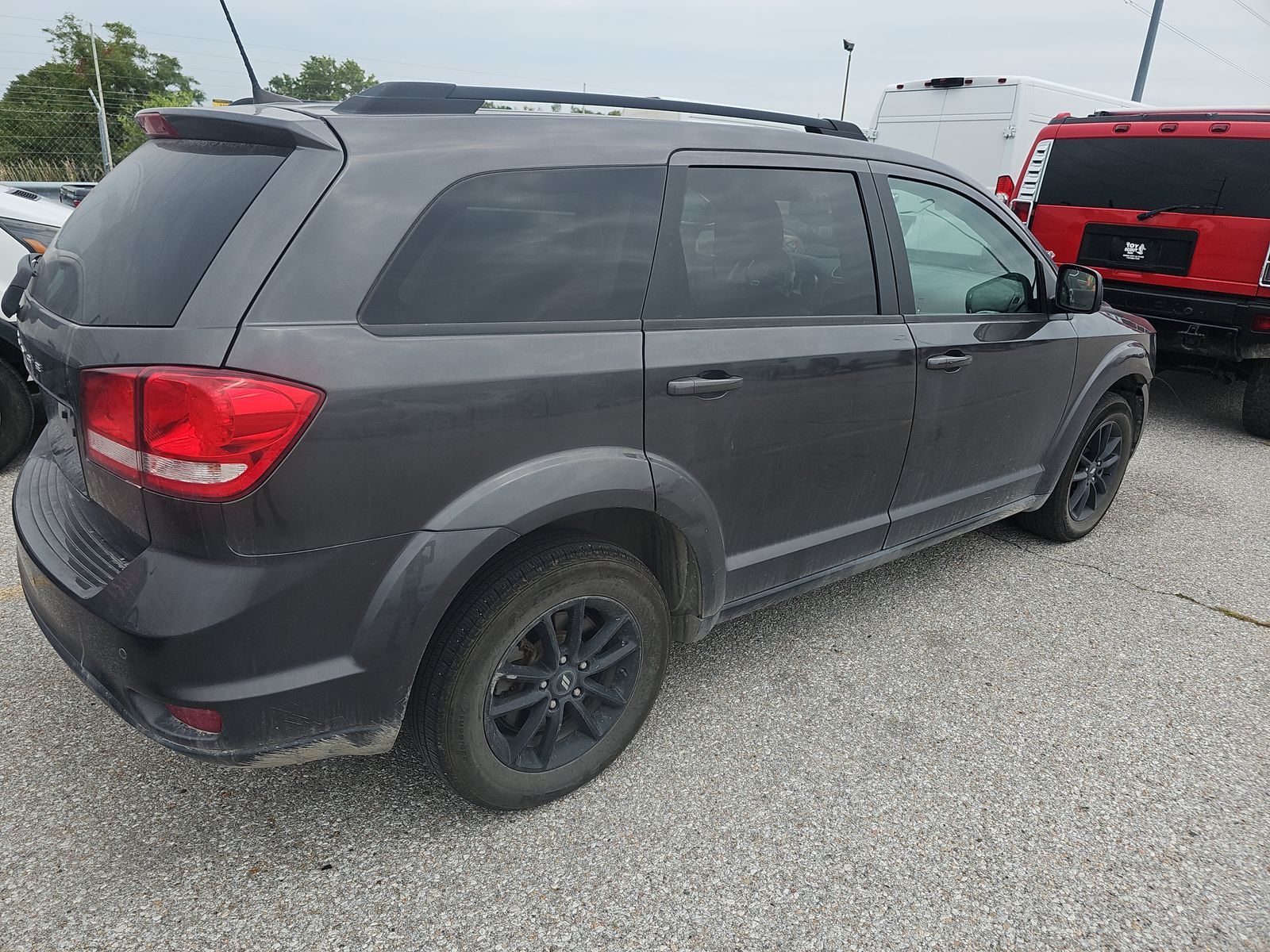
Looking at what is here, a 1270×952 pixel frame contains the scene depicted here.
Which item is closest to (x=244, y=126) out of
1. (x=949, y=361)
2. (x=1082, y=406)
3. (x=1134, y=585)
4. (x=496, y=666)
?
(x=496, y=666)

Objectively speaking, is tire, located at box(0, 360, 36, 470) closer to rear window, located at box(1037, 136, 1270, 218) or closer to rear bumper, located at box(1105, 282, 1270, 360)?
rear bumper, located at box(1105, 282, 1270, 360)

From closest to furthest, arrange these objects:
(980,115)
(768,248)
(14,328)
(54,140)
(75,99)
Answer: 1. (768,248)
2. (14,328)
3. (980,115)
4. (54,140)
5. (75,99)

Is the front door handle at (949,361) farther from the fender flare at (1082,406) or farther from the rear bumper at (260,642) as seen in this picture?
the rear bumper at (260,642)

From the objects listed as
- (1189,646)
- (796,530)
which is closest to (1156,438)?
(1189,646)

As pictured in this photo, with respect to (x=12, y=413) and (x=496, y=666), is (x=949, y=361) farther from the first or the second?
(x=12, y=413)

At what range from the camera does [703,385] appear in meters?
2.31

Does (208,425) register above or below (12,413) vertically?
above

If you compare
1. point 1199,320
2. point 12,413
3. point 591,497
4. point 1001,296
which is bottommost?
point 1199,320

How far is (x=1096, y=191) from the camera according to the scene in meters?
6.81

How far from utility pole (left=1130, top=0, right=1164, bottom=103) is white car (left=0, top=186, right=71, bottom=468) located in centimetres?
2133

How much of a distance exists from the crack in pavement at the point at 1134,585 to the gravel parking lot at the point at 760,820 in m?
0.22

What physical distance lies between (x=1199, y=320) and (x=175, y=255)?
6.69 m

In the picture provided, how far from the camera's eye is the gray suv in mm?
1720

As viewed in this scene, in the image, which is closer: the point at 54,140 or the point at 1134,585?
the point at 1134,585
